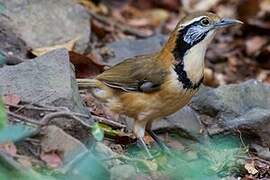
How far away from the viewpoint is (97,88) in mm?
6008

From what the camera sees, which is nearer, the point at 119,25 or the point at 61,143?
the point at 61,143

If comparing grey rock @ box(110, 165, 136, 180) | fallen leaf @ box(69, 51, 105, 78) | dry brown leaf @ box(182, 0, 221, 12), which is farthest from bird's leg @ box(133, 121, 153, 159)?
dry brown leaf @ box(182, 0, 221, 12)

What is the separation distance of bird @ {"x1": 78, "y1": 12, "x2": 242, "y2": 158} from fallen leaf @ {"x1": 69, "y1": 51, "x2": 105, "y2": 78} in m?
0.83

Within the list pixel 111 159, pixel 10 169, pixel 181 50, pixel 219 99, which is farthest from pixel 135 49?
pixel 10 169

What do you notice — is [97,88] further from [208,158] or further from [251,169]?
[251,169]

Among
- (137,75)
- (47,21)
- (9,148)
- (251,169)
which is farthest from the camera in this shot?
(47,21)

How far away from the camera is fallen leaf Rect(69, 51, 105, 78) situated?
A: 6707mm

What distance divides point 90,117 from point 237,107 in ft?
5.24

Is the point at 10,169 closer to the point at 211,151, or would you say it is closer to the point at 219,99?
the point at 211,151

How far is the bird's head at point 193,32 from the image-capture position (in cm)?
571

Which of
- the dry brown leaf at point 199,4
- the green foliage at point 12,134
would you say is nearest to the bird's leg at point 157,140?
the green foliage at point 12,134

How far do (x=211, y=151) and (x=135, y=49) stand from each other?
2.40m

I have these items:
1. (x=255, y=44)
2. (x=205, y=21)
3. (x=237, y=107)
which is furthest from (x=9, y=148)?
(x=255, y=44)

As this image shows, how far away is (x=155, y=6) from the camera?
37.0 feet
